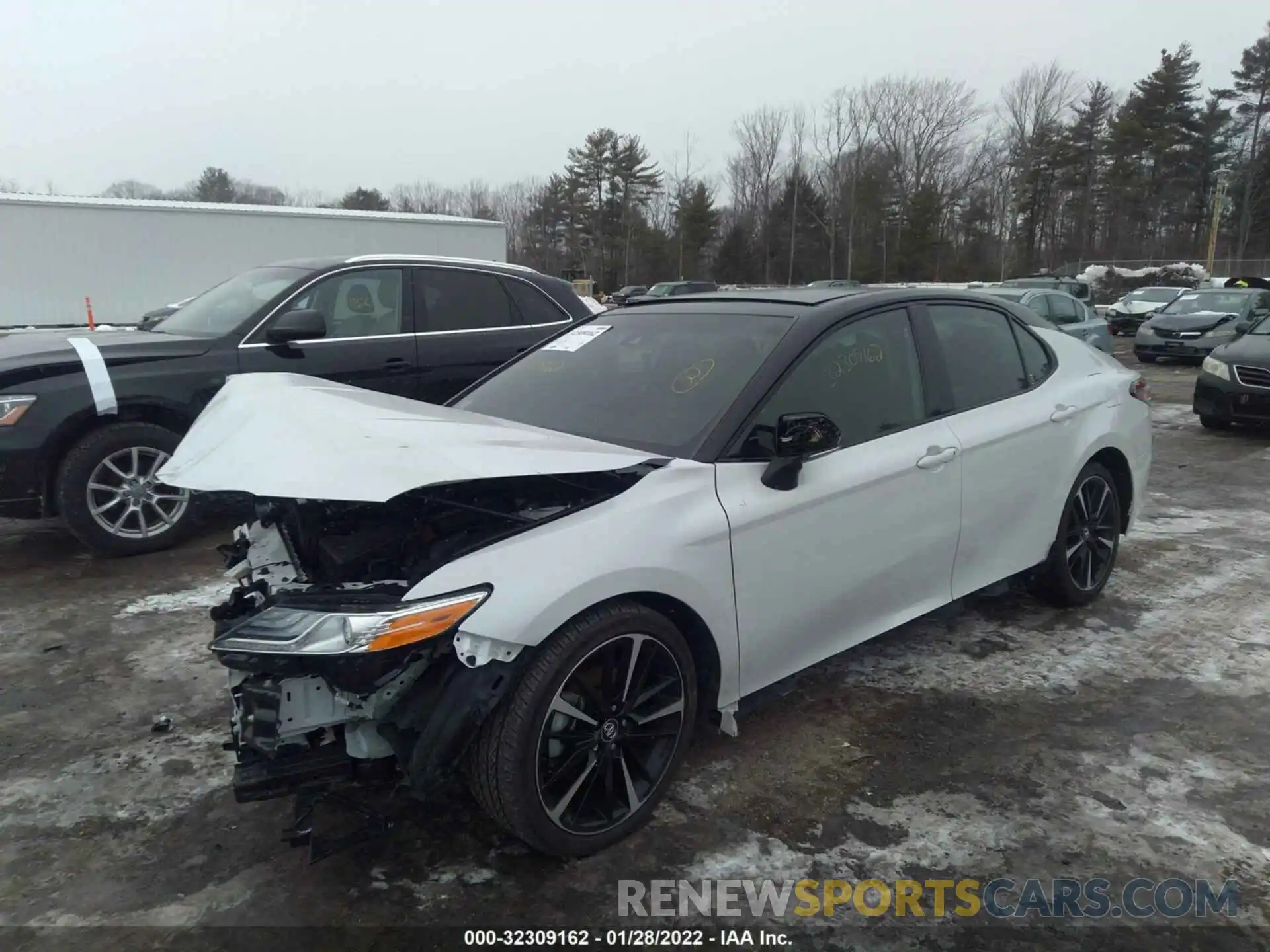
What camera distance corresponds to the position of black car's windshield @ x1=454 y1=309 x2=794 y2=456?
10.2ft

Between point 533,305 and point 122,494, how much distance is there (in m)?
3.12

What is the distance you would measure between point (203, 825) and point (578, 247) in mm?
60618

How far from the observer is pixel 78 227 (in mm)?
18391

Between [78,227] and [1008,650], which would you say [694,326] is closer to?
[1008,650]

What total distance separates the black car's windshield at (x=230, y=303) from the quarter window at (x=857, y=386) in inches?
160

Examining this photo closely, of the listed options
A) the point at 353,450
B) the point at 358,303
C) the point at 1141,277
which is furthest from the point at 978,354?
the point at 1141,277

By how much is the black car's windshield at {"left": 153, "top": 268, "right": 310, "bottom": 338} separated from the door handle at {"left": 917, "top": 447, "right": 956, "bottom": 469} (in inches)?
173

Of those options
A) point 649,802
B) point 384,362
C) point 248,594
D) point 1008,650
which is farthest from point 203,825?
point 384,362

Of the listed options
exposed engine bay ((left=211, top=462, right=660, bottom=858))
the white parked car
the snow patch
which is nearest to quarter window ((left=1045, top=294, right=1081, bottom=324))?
the white parked car

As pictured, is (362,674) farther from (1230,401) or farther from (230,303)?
(1230,401)

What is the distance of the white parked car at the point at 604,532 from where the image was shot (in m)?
2.28

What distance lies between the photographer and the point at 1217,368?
987 cm

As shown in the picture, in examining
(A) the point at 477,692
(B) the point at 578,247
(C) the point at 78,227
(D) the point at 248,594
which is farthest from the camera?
(B) the point at 578,247

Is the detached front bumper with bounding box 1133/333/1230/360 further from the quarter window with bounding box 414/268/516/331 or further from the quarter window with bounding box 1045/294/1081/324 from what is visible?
the quarter window with bounding box 414/268/516/331
